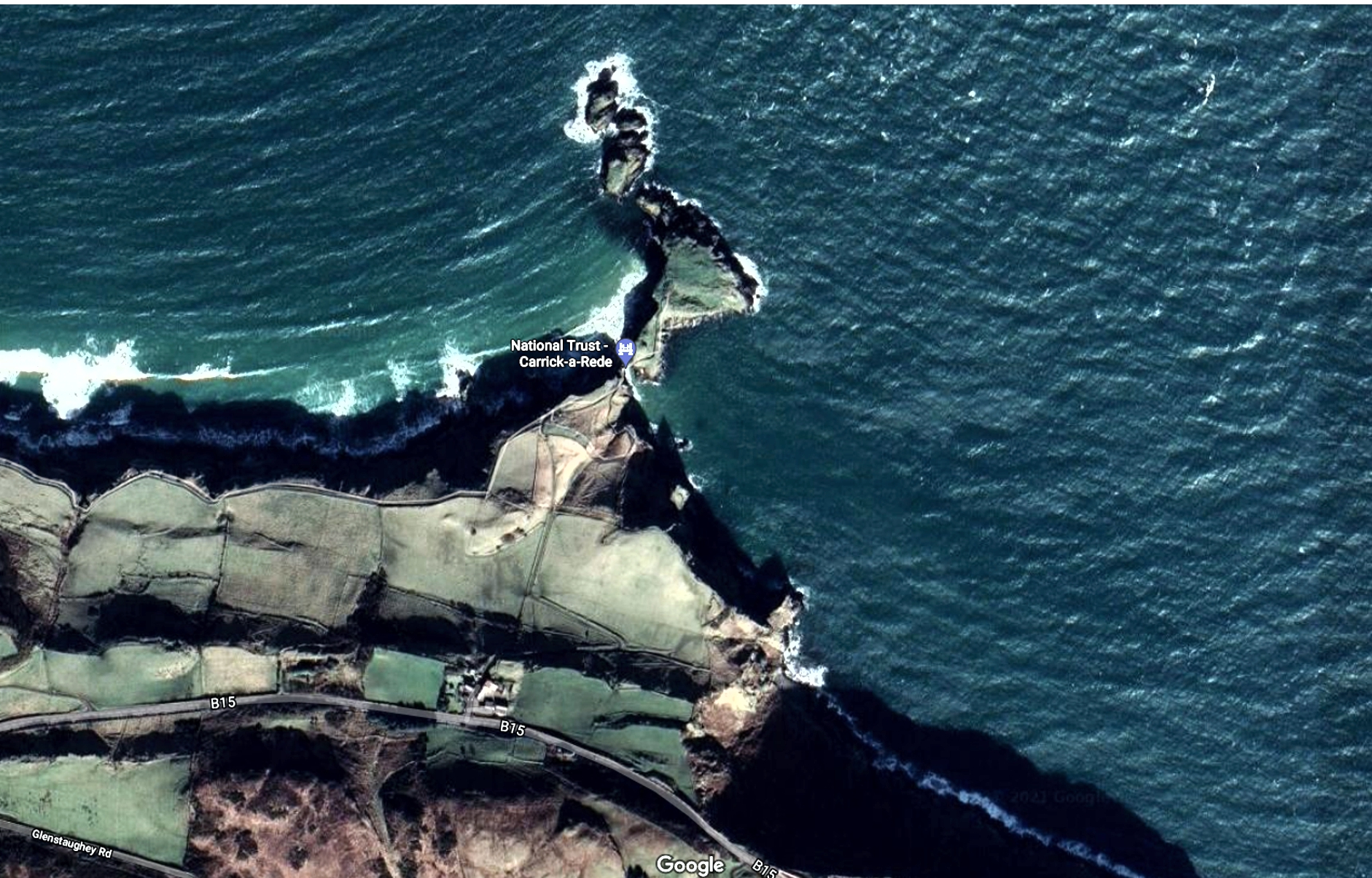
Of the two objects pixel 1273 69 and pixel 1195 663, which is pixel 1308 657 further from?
pixel 1273 69

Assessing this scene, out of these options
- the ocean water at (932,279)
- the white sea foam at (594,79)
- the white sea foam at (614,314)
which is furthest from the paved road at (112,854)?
the white sea foam at (594,79)

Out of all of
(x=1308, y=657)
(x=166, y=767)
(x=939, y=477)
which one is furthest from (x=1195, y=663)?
(x=166, y=767)

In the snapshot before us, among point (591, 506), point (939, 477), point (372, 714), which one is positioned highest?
point (939, 477)

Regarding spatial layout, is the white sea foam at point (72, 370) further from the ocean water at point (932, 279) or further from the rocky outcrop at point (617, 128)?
the rocky outcrop at point (617, 128)

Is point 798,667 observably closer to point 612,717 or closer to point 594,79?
point 612,717

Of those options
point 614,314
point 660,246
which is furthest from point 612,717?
point 660,246

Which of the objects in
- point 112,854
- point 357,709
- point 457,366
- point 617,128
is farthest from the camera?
point 457,366
